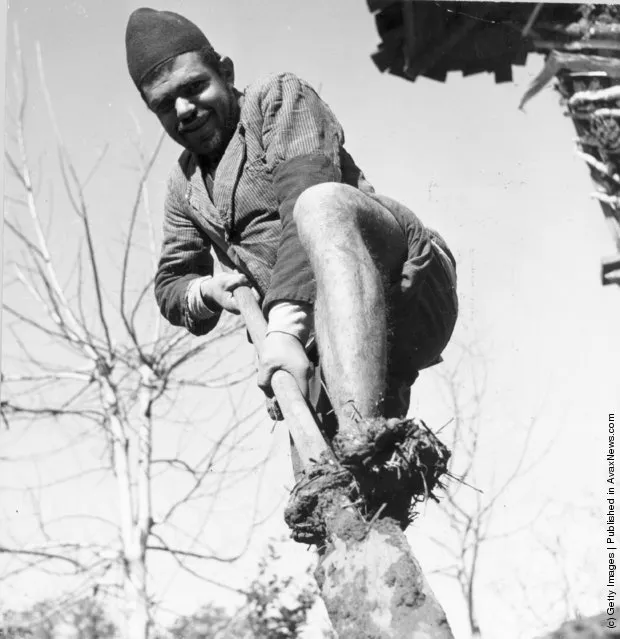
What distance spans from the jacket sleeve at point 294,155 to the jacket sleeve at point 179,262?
1.48ft

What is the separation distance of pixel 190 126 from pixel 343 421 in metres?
1.18

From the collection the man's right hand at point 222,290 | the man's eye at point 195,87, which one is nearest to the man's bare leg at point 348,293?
the man's right hand at point 222,290

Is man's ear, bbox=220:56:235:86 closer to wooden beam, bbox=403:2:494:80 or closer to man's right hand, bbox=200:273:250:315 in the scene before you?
man's right hand, bbox=200:273:250:315

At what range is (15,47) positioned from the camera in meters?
4.45

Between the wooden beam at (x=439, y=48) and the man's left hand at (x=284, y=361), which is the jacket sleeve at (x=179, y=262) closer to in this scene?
the man's left hand at (x=284, y=361)

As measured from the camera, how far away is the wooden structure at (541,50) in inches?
170

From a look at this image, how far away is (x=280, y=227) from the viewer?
3.31 metres

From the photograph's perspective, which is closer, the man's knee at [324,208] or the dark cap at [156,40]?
the man's knee at [324,208]

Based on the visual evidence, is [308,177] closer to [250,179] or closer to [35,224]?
[250,179]

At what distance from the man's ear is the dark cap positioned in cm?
6

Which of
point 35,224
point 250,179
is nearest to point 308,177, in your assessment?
point 250,179

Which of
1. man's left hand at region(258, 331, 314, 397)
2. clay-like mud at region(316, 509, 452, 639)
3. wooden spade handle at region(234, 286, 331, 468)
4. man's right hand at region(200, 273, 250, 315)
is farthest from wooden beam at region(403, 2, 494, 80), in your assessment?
clay-like mud at region(316, 509, 452, 639)

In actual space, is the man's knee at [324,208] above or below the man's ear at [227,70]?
below

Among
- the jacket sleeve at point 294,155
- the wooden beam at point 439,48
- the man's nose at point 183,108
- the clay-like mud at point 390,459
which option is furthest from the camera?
the wooden beam at point 439,48
